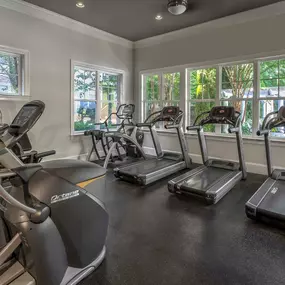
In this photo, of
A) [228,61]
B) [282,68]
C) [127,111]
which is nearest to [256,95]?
[282,68]

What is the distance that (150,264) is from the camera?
79.8 inches

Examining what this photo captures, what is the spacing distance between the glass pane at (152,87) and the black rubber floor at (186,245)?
3765mm

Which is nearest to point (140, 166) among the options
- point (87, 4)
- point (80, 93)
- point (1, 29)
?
point (80, 93)

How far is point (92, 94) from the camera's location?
596 centimetres

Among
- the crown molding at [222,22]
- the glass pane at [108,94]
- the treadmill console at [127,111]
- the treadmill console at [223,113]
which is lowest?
the treadmill console at [223,113]

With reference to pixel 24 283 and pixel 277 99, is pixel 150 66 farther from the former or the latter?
pixel 24 283

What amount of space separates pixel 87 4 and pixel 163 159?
11.0 feet

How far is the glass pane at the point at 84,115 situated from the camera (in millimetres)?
5630

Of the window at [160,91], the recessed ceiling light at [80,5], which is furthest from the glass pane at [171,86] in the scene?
the recessed ceiling light at [80,5]

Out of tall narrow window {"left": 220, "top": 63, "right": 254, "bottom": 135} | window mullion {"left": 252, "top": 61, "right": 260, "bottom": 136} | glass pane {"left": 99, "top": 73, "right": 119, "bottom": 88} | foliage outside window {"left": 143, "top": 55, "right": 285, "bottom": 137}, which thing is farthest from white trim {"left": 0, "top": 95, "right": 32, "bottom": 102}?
window mullion {"left": 252, "top": 61, "right": 260, "bottom": 136}

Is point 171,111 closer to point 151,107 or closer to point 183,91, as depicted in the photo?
point 183,91

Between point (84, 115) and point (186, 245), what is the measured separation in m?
4.28

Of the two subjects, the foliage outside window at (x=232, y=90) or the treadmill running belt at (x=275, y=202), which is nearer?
the treadmill running belt at (x=275, y=202)

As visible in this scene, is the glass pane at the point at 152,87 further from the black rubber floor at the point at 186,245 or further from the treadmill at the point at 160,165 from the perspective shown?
the black rubber floor at the point at 186,245
